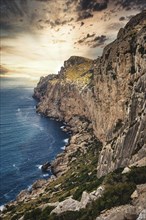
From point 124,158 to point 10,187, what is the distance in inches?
3025

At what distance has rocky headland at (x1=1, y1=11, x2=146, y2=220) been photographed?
163 feet

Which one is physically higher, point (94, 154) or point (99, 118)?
point (99, 118)

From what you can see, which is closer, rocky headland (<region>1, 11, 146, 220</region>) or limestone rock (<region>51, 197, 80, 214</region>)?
rocky headland (<region>1, 11, 146, 220</region>)

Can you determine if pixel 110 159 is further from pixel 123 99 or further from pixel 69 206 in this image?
pixel 123 99

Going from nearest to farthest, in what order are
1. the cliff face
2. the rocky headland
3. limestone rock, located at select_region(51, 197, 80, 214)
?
1. the rocky headland
2. limestone rock, located at select_region(51, 197, 80, 214)
3. the cliff face

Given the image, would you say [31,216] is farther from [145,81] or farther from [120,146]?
[145,81]

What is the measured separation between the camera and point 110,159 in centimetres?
9238

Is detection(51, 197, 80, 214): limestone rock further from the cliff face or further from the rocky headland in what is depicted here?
the cliff face

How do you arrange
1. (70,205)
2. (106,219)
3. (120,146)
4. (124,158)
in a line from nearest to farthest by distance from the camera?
(106,219) → (70,205) → (124,158) → (120,146)

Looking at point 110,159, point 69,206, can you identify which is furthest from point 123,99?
point 69,206

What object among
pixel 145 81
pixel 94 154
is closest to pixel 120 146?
pixel 145 81

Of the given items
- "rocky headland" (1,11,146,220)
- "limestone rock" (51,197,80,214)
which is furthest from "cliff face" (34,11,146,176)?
"limestone rock" (51,197,80,214)

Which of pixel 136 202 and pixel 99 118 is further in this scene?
pixel 99 118

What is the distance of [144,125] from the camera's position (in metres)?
78.4
